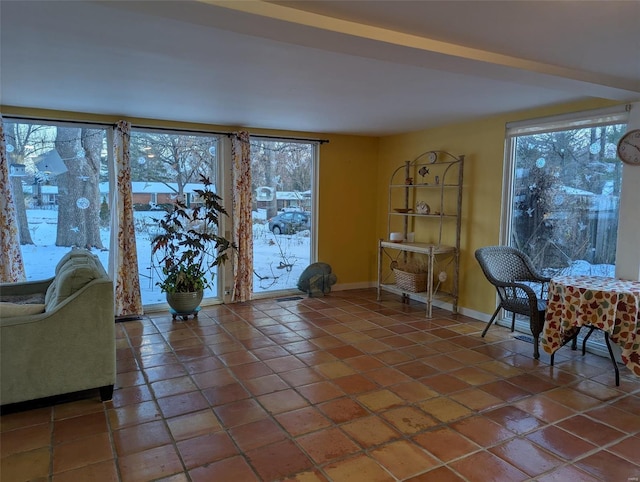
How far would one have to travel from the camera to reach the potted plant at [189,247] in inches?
187

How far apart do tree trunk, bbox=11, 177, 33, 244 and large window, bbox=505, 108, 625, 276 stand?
5.20m

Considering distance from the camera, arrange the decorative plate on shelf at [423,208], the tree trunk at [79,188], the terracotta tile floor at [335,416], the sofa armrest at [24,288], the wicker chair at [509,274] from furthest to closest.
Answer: the decorative plate on shelf at [423,208]
the tree trunk at [79,188]
the wicker chair at [509,274]
the sofa armrest at [24,288]
the terracotta tile floor at [335,416]

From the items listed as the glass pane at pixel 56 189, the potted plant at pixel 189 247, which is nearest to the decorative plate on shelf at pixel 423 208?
the potted plant at pixel 189 247

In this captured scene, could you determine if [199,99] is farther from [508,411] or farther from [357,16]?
[508,411]

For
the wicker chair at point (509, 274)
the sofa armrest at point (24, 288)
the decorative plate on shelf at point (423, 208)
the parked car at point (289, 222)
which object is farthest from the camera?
the parked car at point (289, 222)

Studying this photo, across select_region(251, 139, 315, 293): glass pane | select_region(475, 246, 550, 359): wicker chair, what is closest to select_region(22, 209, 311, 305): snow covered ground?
select_region(251, 139, 315, 293): glass pane

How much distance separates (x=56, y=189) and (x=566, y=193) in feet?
17.5

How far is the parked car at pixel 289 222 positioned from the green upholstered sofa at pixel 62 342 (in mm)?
3154

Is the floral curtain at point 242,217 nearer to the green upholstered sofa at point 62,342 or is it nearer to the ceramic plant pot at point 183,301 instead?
the ceramic plant pot at point 183,301

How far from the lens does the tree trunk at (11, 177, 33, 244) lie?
449cm

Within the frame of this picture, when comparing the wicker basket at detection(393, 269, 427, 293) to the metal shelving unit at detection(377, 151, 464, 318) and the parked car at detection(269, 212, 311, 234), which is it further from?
the parked car at detection(269, 212, 311, 234)

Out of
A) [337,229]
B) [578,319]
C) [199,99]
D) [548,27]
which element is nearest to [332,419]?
[578,319]

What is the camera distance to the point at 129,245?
189 inches

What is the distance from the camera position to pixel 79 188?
477cm
